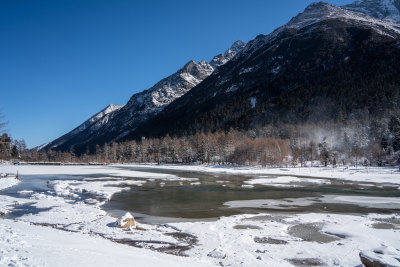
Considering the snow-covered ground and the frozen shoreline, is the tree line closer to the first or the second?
the frozen shoreline

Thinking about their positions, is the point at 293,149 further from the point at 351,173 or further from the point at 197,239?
the point at 197,239

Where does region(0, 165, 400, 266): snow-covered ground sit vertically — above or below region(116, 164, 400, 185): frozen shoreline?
above

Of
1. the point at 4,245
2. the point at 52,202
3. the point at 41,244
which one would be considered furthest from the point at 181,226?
the point at 52,202

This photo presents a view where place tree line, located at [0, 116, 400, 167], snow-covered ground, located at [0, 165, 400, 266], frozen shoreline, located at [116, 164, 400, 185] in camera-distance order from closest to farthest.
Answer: snow-covered ground, located at [0, 165, 400, 266] → frozen shoreline, located at [116, 164, 400, 185] → tree line, located at [0, 116, 400, 167]

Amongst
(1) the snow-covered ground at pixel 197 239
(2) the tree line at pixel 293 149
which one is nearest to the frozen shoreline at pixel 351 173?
(2) the tree line at pixel 293 149

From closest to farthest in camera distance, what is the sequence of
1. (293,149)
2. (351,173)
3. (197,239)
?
(197,239) → (351,173) → (293,149)

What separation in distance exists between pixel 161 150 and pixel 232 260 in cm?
13658

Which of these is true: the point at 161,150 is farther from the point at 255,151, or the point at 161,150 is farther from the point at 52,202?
the point at 52,202

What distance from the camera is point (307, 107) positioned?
19038cm

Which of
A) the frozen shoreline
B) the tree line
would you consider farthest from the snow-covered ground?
the tree line

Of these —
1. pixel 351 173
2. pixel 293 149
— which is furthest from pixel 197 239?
pixel 293 149

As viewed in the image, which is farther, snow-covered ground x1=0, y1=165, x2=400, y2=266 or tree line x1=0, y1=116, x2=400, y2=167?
tree line x1=0, y1=116, x2=400, y2=167

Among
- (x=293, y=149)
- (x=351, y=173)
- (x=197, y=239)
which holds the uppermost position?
(x=293, y=149)

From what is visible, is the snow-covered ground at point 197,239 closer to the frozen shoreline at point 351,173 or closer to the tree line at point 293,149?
the frozen shoreline at point 351,173
